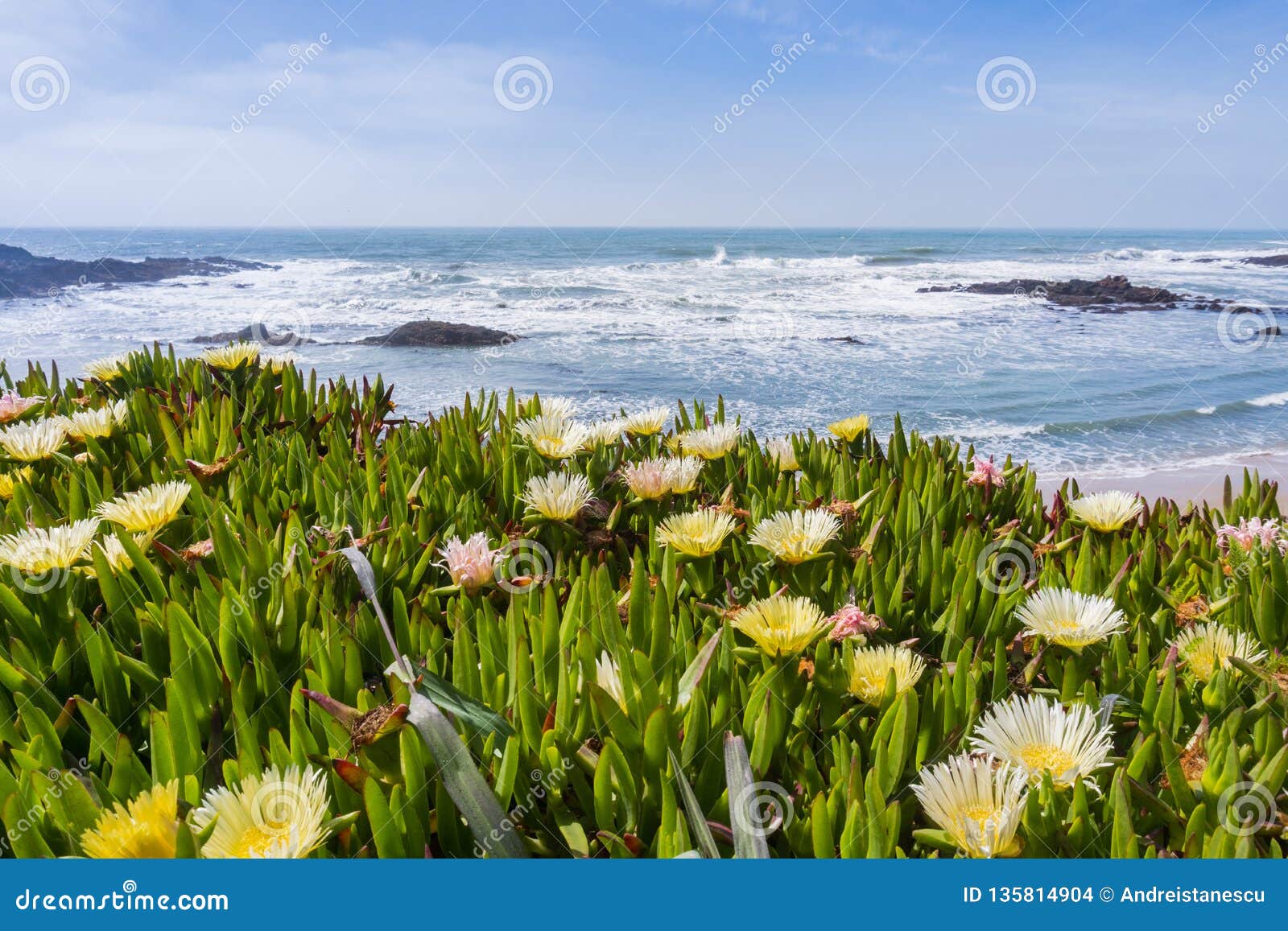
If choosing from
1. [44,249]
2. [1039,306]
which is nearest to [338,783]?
[1039,306]

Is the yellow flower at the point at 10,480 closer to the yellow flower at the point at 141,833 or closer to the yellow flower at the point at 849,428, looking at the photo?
the yellow flower at the point at 141,833

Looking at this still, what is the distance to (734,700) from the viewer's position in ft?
3.01

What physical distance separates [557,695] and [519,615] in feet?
0.45

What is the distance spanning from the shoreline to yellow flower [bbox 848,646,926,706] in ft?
18.1

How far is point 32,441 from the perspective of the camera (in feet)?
5.41

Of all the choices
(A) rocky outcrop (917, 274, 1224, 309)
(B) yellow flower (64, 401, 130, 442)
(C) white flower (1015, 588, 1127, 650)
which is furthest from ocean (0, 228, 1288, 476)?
(C) white flower (1015, 588, 1127, 650)

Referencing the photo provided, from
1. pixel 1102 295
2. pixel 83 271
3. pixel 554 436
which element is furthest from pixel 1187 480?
pixel 83 271

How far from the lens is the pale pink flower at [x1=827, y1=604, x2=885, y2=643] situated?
3.28 ft

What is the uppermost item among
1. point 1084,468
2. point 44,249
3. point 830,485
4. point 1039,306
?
point 44,249

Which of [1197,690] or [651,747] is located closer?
[651,747]

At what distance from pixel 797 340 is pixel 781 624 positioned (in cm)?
1410

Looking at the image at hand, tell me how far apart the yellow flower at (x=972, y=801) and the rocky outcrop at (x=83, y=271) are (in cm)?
2499

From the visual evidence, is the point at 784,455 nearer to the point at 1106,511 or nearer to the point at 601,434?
the point at 601,434

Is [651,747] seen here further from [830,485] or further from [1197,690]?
[830,485]
